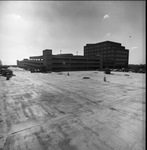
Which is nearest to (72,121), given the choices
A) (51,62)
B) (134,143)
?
(134,143)

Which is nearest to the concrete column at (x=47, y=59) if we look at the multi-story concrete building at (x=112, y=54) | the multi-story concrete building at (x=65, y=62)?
the multi-story concrete building at (x=65, y=62)

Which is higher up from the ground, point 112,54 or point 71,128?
point 112,54

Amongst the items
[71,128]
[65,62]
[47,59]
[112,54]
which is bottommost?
[71,128]

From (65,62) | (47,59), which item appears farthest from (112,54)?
(47,59)

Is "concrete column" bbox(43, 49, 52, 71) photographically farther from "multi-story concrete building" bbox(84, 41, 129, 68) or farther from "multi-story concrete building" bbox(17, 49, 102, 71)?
"multi-story concrete building" bbox(84, 41, 129, 68)

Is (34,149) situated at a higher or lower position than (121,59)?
lower

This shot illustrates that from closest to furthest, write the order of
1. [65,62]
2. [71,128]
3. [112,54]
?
[71,128] → [65,62] → [112,54]

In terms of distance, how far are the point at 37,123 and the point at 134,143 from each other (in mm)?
4771

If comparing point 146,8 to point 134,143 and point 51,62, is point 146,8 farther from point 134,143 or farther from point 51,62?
point 51,62

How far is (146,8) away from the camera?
1.62 meters

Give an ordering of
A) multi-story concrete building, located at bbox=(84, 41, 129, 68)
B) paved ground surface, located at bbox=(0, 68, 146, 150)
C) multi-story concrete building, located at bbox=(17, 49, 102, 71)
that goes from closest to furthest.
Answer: paved ground surface, located at bbox=(0, 68, 146, 150), multi-story concrete building, located at bbox=(17, 49, 102, 71), multi-story concrete building, located at bbox=(84, 41, 129, 68)

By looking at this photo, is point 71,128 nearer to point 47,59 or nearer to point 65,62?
point 47,59

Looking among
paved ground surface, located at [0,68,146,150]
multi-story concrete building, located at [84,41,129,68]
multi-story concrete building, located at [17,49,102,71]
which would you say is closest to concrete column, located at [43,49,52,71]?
multi-story concrete building, located at [17,49,102,71]

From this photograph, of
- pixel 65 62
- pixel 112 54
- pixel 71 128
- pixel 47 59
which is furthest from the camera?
pixel 112 54
